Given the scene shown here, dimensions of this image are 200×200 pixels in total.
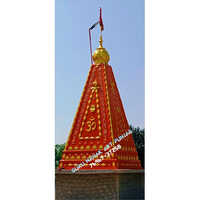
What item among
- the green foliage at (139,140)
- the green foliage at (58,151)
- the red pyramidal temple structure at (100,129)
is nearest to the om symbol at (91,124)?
the red pyramidal temple structure at (100,129)

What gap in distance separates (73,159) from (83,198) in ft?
1.83

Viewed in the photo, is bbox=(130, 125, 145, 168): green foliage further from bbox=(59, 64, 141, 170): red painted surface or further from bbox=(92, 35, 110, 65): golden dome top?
bbox=(92, 35, 110, 65): golden dome top

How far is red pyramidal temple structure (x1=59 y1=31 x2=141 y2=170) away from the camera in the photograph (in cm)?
563

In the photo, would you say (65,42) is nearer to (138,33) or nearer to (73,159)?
(138,33)

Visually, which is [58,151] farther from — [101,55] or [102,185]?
[101,55]

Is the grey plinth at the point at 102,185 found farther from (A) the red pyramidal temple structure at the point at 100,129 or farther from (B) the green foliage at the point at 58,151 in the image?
(B) the green foliage at the point at 58,151

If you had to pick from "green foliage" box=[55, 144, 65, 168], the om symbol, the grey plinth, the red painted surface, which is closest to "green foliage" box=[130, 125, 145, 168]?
the red painted surface

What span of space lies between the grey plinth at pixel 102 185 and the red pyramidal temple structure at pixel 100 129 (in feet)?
0.30

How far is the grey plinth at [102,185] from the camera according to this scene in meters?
5.49

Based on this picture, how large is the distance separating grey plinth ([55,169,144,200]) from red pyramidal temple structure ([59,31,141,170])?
93mm

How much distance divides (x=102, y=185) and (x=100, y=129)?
77 centimetres

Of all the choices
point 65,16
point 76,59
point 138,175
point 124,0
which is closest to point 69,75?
point 76,59

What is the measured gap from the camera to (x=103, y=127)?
5.79 m

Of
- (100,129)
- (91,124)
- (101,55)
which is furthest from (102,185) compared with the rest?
(101,55)
